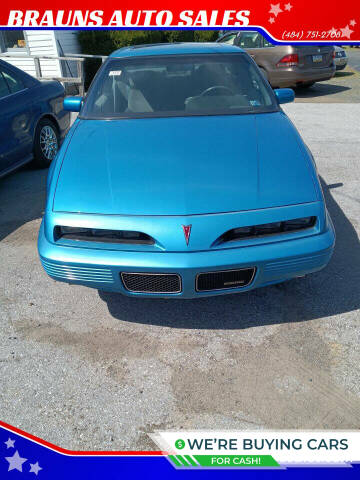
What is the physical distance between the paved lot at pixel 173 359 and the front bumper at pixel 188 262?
41 centimetres

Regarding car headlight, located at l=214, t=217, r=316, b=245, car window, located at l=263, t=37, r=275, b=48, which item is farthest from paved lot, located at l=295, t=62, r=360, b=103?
car headlight, located at l=214, t=217, r=316, b=245

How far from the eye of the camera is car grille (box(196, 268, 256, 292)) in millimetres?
2199

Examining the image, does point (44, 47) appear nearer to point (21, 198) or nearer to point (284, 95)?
point (21, 198)

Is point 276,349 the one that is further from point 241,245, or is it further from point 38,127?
point 38,127

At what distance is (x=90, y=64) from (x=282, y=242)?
11241 mm

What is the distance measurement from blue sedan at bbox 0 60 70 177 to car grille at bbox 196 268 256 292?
3228mm

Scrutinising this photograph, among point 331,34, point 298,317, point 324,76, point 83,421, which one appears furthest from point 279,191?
point 331,34

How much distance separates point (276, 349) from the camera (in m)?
2.42

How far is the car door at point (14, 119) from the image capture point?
446 centimetres


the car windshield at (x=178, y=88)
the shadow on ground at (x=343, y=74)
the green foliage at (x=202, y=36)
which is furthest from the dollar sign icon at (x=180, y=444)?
the green foliage at (x=202, y=36)

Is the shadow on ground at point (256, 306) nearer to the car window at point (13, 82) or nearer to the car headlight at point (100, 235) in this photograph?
the car headlight at point (100, 235)

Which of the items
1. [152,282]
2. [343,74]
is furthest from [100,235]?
[343,74]

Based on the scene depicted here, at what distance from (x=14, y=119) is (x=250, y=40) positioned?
8.22 meters

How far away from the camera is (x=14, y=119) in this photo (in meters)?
4.60
